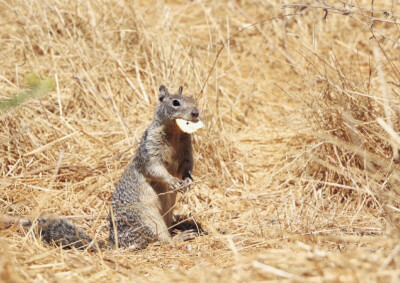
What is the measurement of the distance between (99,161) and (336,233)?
2.56 m

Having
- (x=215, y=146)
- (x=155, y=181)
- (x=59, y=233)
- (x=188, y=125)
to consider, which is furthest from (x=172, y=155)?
(x=59, y=233)

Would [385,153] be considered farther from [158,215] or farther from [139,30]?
[139,30]

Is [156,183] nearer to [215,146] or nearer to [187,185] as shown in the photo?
[187,185]

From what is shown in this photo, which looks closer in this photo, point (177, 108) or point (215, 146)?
point (177, 108)

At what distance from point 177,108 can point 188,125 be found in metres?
0.16

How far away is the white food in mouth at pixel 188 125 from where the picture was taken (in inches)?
170

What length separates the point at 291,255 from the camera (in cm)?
285

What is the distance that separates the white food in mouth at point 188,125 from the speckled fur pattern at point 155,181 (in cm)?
5

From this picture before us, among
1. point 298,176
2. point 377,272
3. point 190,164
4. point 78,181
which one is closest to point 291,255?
point 377,272

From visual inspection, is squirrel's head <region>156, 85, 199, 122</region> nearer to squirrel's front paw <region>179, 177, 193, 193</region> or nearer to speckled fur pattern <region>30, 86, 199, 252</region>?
speckled fur pattern <region>30, 86, 199, 252</region>

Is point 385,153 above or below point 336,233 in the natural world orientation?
above

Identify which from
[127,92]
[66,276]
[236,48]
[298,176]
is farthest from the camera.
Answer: [236,48]

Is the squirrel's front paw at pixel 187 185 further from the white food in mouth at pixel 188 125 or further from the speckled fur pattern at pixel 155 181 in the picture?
the white food in mouth at pixel 188 125

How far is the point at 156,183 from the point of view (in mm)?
4738
